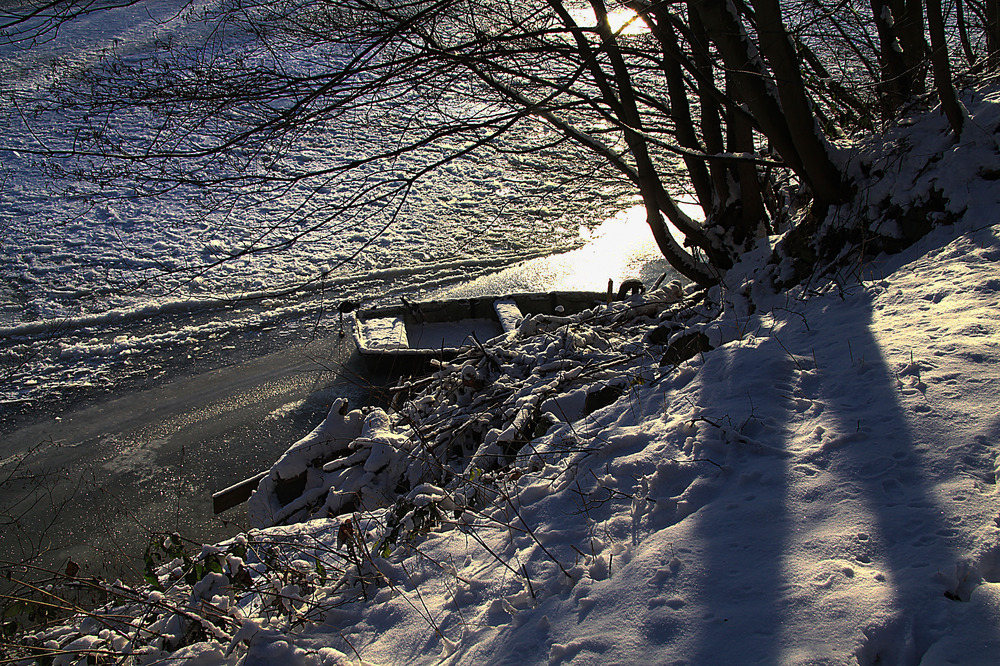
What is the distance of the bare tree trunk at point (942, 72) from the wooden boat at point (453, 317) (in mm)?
4762

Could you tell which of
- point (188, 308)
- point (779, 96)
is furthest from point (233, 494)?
point (188, 308)

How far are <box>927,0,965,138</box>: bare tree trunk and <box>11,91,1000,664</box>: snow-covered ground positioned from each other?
0.13 m

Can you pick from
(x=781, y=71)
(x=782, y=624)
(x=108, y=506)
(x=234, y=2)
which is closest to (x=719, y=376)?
(x=782, y=624)

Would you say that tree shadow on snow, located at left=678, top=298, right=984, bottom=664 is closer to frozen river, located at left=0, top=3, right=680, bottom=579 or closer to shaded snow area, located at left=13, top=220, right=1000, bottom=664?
shaded snow area, located at left=13, top=220, right=1000, bottom=664

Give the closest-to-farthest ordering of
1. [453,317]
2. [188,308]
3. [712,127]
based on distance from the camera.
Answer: [712,127]
[453,317]
[188,308]

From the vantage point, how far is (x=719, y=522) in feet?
6.66

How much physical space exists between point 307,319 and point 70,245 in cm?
526

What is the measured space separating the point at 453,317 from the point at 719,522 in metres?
7.17

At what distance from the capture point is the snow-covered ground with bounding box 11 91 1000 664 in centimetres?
161


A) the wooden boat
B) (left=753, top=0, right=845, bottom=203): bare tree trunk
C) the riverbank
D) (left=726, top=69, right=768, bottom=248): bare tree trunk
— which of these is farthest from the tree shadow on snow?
the wooden boat

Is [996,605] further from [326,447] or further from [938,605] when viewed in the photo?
[326,447]

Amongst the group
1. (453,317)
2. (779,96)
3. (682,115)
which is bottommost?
(453,317)

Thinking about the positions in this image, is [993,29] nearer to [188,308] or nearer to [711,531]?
[711,531]

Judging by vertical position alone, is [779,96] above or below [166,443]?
above
